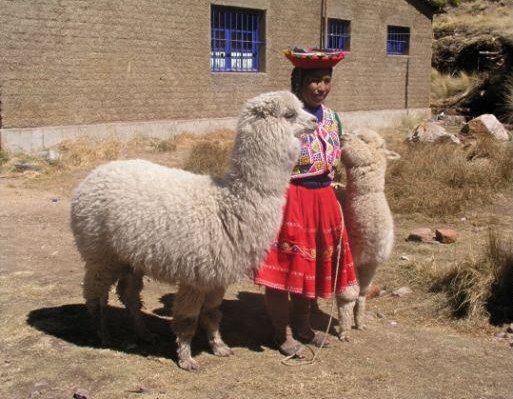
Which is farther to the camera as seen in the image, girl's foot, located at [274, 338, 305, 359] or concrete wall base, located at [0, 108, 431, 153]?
concrete wall base, located at [0, 108, 431, 153]

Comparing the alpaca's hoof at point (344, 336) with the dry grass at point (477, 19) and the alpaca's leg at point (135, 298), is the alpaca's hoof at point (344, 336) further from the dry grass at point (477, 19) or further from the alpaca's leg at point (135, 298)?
the dry grass at point (477, 19)

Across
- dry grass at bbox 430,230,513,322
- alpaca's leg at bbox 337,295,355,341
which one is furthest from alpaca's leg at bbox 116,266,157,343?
dry grass at bbox 430,230,513,322

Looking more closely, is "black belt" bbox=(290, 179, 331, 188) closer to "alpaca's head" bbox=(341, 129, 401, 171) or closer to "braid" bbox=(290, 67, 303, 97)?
"alpaca's head" bbox=(341, 129, 401, 171)

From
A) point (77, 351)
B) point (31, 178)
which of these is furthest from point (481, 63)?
point (77, 351)

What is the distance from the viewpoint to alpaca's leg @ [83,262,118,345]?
3.79 metres

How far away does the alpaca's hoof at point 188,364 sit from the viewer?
3.53 meters

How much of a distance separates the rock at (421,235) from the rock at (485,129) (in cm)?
631

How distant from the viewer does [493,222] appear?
7.30 m

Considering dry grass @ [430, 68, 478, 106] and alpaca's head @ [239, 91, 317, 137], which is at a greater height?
dry grass @ [430, 68, 478, 106]

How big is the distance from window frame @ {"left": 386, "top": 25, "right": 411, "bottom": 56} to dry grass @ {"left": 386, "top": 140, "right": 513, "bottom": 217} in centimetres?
994

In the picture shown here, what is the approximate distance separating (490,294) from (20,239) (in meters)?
4.70

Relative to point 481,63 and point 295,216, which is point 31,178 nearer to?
point 295,216

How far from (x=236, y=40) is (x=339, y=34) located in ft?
13.1

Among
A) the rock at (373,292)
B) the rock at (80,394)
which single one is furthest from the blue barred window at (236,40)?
the rock at (80,394)
